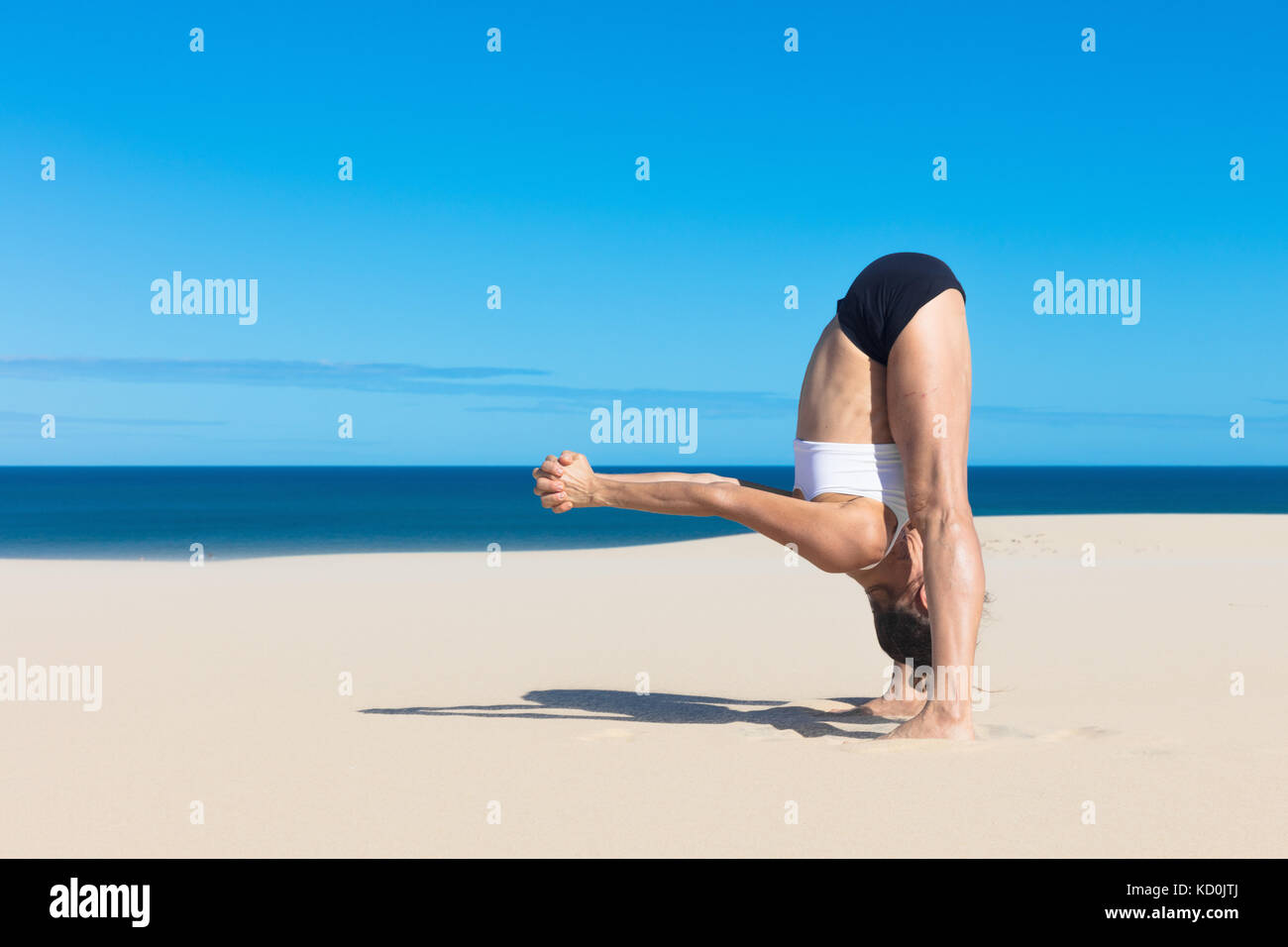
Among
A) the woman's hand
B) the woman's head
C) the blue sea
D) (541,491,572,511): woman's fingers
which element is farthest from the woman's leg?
the blue sea

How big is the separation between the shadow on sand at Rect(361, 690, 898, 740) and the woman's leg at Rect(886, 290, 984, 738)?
51 centimetres

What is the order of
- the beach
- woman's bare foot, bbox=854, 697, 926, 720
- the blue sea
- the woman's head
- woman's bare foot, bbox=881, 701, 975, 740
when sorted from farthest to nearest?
the blue sea < woman's bare foot, bbox=854, 697, 926, 720 < the woman's head < woman's bare foot, bbox=881, 701, 975, 740 < the beach

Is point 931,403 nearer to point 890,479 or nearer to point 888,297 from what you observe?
point 890,479

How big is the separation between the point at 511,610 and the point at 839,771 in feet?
21.2

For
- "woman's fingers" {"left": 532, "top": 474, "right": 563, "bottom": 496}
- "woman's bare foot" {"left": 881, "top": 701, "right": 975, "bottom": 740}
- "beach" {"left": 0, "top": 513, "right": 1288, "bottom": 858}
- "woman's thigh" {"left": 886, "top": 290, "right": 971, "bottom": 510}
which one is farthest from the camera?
"woman's fingers" {"left": 532, "top": 474, "right": 563, "bottom": 496}

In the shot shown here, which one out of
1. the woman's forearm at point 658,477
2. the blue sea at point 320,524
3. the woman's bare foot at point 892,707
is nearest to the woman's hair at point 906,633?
the woman's bare foot at point 892,707

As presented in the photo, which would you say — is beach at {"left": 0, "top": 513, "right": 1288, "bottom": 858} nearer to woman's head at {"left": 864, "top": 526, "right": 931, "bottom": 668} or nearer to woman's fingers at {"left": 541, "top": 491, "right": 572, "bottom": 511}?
woman's head at {"left": 864, "top": 526, "right": 931, "bottom": 668}

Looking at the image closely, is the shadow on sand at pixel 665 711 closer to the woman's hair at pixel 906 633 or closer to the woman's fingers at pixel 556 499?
the woman's hair at pixel 906 633

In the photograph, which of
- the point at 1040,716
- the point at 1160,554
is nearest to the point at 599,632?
the point at 1040,716

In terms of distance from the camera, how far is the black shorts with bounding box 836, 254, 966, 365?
15.8ft

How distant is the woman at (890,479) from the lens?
15.2ft

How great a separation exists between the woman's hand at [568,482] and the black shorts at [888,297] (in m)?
1.41

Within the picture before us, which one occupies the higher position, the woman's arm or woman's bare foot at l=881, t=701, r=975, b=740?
the woman's arm

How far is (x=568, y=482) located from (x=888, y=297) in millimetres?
1718
